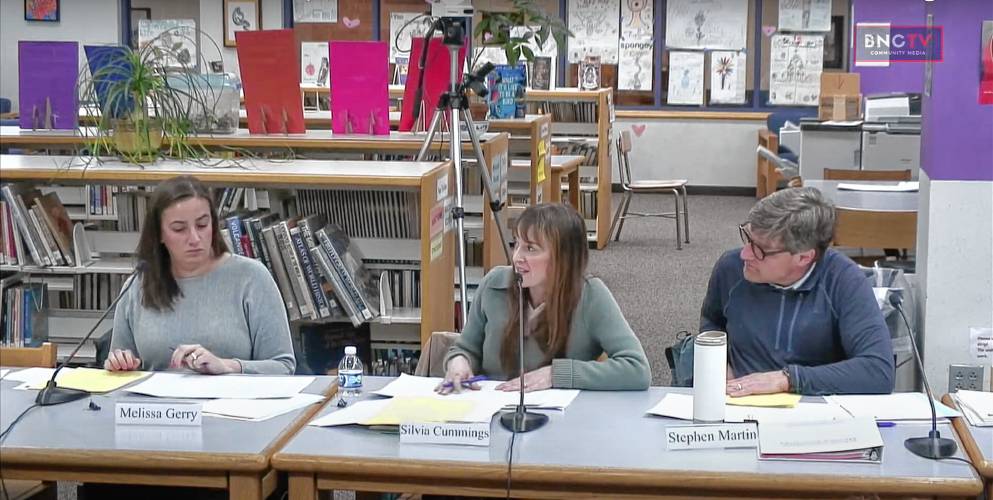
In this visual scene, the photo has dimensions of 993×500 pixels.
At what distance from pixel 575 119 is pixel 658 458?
6392mm

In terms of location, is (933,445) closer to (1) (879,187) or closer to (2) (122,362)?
(2) (122,362)

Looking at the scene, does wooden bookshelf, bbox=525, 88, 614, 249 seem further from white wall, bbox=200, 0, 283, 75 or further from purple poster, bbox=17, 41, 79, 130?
white wall, bbox=200, 0, 283, 75

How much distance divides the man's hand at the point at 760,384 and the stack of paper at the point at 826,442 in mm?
345

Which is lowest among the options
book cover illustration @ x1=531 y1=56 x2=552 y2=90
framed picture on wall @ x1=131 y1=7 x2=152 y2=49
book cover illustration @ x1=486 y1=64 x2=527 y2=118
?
book cover illustration @ x1=486 y1=64 x2=527 y2=118

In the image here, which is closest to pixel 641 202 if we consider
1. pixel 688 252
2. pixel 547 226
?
pixel 688 252

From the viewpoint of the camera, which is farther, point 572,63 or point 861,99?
point 572,63

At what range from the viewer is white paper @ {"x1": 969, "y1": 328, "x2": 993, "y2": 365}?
4008 mm

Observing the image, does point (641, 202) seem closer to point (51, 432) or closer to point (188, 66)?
point (188, 66)

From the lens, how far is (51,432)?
7.72 feet

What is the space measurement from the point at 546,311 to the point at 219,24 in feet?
33.3

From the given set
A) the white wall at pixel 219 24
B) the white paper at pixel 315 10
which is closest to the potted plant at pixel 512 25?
the white paper at pixel 315 10

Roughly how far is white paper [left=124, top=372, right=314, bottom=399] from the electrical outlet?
7.48 ft

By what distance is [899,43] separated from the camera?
3.96 metres

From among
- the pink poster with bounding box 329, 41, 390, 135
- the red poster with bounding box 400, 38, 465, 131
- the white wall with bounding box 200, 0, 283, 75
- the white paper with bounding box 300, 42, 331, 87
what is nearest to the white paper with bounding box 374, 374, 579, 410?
the pink poster with bounding box 329, 41, 390, 135
